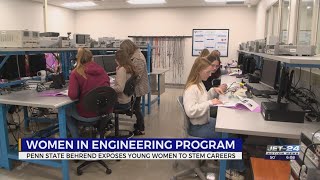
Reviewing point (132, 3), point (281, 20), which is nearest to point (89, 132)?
point (281, 20)

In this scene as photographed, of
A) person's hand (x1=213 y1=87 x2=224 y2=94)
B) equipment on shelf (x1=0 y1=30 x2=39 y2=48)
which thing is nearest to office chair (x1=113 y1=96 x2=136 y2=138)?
person's hand (x1=213 y1=87 x2=224 y2=94)

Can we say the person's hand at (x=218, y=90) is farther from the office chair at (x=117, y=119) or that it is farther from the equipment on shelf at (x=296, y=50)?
the office chair at (x=117, y=119)

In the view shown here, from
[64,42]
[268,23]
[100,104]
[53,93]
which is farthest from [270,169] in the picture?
[268,23]

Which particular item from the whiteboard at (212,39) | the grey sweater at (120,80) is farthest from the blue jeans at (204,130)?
the whiteboard at (212,39)

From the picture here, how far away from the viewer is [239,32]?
782 centimetres

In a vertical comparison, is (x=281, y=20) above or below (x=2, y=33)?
above

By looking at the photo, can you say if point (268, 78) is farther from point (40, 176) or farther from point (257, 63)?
point (40, 176)

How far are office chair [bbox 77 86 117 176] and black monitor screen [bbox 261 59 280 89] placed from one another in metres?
1.81

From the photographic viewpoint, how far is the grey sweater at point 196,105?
2.25 m

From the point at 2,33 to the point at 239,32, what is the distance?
6576 millimetres

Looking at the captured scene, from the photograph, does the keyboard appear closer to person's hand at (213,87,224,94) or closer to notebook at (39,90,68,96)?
person's hand at (213,87,224,94)

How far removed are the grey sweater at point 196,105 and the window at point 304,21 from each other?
2101 mm

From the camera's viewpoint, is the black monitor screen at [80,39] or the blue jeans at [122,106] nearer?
the blue jeans at [122,106]

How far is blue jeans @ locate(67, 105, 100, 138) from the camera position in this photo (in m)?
2.71
